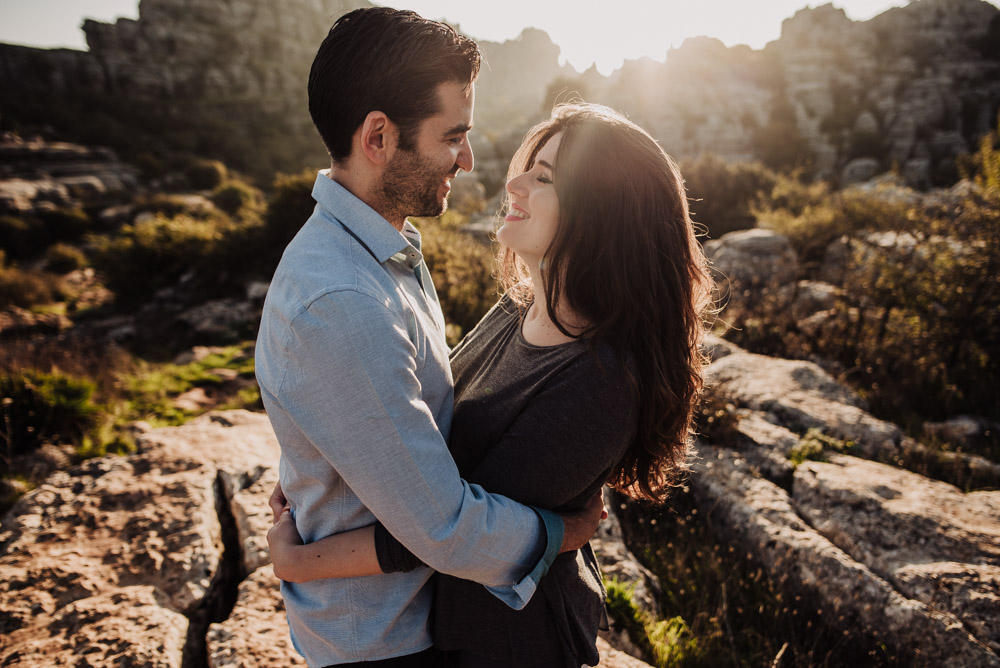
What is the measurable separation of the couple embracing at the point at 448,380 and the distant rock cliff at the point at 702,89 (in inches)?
970

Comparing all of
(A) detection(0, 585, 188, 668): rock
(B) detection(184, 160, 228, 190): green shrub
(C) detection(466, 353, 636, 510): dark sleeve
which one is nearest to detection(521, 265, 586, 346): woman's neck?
(C) detection(466, 353, 636, 510): dark sleeve

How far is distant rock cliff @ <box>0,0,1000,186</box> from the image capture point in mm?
31719

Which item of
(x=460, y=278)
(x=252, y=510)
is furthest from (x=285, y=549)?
(x=460, y=278)

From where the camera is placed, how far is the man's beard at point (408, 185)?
4.68ft

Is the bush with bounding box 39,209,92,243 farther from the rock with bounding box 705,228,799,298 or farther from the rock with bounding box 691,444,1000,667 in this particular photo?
the rock with bounding box 691,444,1000,667

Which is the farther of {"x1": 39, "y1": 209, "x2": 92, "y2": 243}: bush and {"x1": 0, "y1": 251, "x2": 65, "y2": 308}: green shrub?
{"x1": 39, "y1": 209, "x2": 92, "y2": 243}: bush

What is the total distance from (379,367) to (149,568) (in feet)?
7.85

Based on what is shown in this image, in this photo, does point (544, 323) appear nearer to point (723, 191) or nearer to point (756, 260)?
point (756, 260)

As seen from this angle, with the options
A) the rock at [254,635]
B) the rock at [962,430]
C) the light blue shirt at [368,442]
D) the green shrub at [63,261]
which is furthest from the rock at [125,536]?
the green shrub at [63,261]

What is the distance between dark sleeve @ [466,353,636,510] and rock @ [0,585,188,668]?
5.90 ft

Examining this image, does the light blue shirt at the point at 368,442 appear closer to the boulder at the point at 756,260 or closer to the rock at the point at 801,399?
the rock at the point at 801,399

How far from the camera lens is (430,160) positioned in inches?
58.7

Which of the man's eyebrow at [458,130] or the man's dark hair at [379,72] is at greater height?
the man's dark hair at [379,72]

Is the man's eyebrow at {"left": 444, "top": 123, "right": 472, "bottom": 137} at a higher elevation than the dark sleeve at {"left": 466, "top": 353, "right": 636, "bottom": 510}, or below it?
higher
